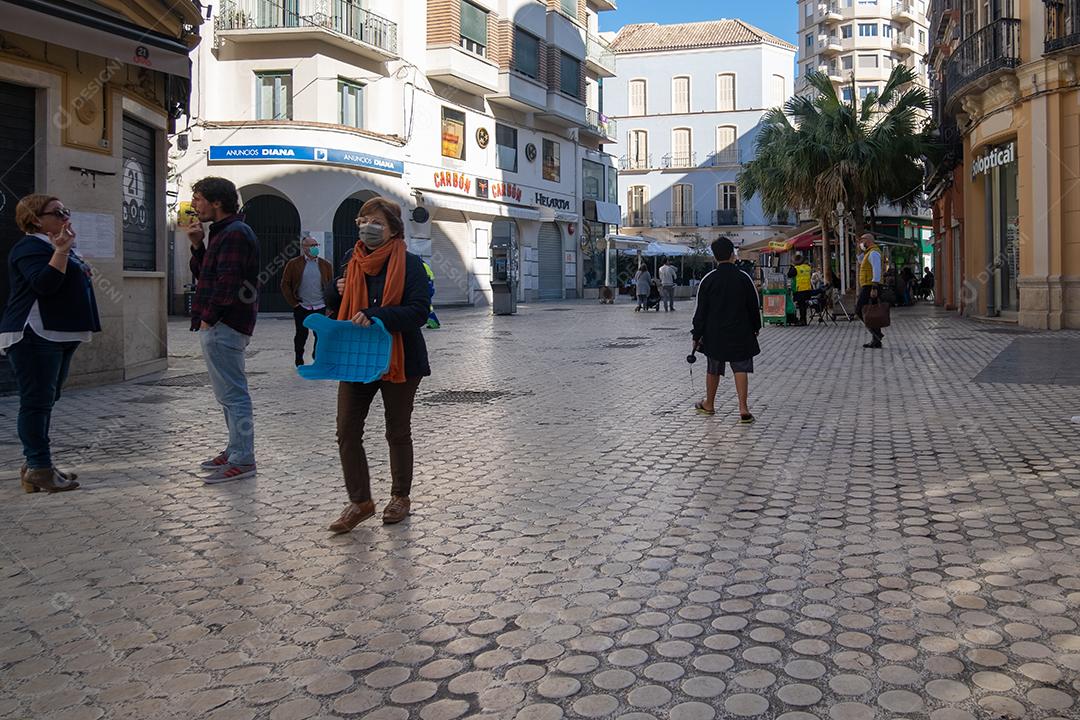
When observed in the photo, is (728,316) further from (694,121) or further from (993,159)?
(694,121)

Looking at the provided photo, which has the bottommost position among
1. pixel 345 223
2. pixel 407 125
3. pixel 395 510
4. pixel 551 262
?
pixel 395 510

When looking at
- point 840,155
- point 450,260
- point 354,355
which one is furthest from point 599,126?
point 354,355

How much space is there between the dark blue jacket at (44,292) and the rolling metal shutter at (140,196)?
20.6 ft

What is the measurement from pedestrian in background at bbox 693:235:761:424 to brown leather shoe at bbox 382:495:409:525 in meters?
4.12

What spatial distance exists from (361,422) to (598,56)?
140 feet

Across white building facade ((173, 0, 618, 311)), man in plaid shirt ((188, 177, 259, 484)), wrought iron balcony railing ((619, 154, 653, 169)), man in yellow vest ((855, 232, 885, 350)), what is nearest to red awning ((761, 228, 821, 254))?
white building facade ((173, 0, 618, 311))

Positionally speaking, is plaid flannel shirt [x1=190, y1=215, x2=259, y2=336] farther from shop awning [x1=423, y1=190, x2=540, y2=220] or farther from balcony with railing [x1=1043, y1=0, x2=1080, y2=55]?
shop awning [x1=423, y1=190, x2=540, y2=220]

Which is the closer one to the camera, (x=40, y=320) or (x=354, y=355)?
(x=354, y=355)

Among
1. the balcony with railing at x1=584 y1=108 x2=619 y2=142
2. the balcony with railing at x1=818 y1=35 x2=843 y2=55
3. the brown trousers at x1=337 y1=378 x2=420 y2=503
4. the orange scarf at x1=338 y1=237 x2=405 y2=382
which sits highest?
the balcony with railing at x1=818 y1=35 x2=843 y2=55

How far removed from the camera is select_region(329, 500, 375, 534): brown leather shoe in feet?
15.9

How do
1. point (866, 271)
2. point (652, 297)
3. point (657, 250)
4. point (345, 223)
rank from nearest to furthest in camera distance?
1. point (866, 271)
2. point (345, 223)
3. point (652, 297)
4. point (657, 250)

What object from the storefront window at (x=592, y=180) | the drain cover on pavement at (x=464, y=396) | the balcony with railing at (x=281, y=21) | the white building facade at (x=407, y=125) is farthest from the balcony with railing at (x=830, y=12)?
the drain cover on pavement at (x=464, y=396)

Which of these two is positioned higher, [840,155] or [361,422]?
[840,155]

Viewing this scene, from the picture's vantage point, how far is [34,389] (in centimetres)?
A: 582
